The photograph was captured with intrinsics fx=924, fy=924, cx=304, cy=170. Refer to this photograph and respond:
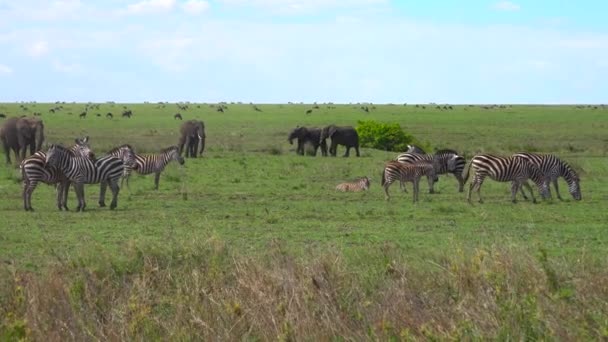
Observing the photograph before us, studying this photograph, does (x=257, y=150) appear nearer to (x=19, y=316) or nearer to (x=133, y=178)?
(x=133, y=178)

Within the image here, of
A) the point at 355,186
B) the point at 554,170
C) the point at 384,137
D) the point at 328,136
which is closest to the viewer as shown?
the point at 554,170

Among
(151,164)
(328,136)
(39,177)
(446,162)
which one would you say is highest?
(39,177)

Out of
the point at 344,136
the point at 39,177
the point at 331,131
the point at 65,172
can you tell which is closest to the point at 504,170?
the point at 65,172

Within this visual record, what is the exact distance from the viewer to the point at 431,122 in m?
65.7

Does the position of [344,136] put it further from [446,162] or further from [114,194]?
[114,194]

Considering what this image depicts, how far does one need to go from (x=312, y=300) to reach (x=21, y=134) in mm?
23414

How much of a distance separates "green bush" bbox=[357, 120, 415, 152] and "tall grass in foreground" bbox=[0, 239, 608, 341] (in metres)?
29.9

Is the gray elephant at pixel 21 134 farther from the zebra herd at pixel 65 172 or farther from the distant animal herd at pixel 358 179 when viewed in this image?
the zebra herd at pixel 65 172

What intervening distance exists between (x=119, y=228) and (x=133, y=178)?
10396 mm

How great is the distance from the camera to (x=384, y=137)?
4053cm

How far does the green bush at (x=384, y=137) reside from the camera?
132 feet

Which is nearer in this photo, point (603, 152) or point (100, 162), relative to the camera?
point (100, 162)

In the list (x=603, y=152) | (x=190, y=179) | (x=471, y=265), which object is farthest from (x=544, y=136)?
(x=471, y=265)

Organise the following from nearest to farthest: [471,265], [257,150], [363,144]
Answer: [471,265]
[257,150]
[363,144]
